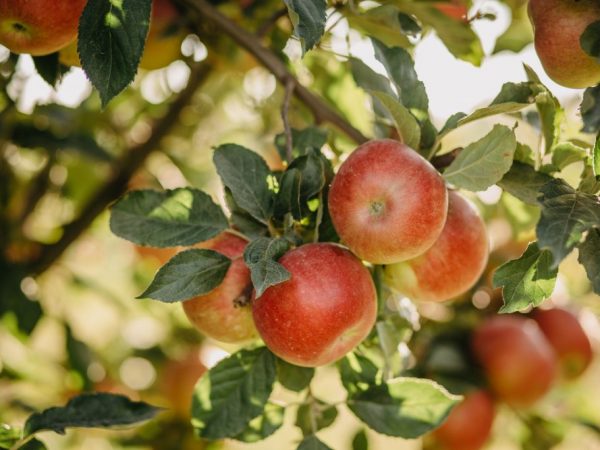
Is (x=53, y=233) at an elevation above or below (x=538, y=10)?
below

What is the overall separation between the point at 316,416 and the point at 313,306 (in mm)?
231

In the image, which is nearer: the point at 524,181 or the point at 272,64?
the point at 524,181

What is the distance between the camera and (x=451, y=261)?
92cm

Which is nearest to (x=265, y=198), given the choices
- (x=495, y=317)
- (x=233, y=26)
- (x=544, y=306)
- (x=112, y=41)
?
(x=112, y=41)

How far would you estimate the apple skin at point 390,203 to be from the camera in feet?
2.68

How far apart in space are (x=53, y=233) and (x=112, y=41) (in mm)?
1092

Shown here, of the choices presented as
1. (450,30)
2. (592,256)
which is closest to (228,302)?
(592,256)

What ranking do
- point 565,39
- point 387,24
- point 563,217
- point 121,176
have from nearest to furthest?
point 563,217 < point 565,39 < point 387,24 < point 121,176

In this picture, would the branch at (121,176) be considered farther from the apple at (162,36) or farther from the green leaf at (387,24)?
the green leaf at (387,24)

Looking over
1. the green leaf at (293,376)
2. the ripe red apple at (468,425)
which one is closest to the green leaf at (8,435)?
the green leaf at (293,376)

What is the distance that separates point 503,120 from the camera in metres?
1.09

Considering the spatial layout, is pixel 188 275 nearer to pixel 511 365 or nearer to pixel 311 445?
pixel 311 445

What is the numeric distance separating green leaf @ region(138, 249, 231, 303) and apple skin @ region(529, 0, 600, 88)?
0.45 m

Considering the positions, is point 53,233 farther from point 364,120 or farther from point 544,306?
point 544,306
